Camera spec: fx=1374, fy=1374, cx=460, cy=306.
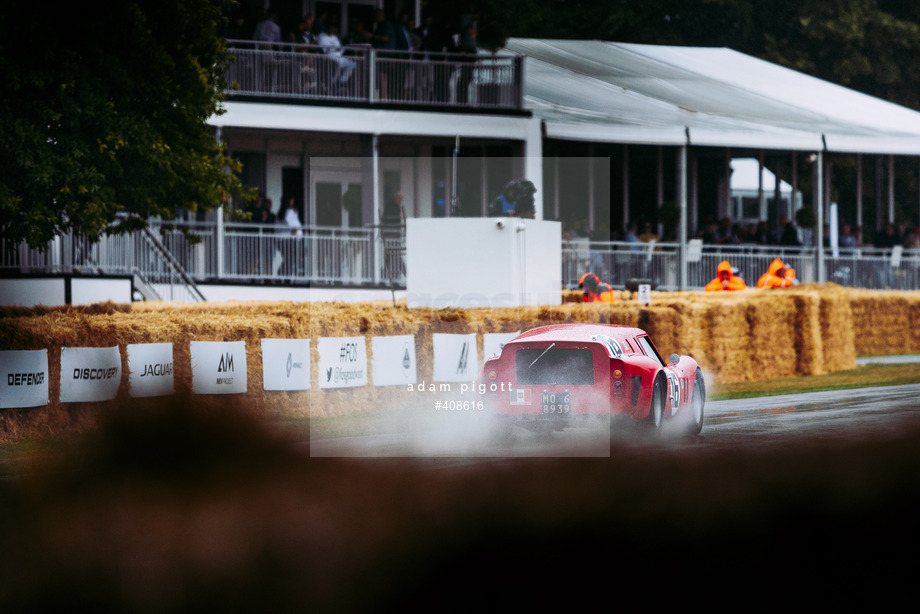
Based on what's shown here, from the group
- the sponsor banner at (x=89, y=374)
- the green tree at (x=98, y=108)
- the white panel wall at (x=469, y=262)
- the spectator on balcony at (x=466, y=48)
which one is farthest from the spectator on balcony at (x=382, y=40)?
the sponsor banner at (x=89, y=374)

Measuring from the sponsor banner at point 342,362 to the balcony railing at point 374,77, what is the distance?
42.8 feet

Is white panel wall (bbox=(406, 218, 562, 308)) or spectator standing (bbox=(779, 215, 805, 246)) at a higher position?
spectator standing (bbox=(779, 215, 805, 246))

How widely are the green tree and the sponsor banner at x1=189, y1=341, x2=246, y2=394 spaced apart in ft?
16.0

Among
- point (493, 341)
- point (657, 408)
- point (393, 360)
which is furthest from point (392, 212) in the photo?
point (657, 408)

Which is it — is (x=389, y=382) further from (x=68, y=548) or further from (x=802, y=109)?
(x=802, y=109)

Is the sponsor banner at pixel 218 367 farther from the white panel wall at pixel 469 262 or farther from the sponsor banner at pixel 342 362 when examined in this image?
the white panel wall at pixel 469 262

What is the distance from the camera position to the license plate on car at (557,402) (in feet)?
37.6

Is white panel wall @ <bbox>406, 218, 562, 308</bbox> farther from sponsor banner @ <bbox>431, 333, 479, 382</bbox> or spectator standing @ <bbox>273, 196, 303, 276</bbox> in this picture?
spectator standing @ <bbox>273, 196, 303, 276</bbox>

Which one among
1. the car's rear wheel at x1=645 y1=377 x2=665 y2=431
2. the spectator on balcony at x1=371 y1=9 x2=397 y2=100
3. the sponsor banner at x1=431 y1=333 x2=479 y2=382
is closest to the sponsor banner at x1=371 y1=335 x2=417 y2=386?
the sponsor banner at x1=431 y1=333 x2=479 y2=382

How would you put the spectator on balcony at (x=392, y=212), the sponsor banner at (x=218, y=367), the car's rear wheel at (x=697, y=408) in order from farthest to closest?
1. the spectator on balcony at (x=392, y=212)
2. the sponsor banner at (x=218, y=367)
3. the car's rear wheel at (x=697, y=408)

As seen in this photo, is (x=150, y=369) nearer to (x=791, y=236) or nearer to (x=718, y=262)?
(x=718, y=262)

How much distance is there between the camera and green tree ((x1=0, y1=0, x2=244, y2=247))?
18859mm

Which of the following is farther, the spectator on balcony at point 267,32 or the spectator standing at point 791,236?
the spectator standing at point 791,236

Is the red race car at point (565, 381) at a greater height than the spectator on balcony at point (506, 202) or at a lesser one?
lesser
